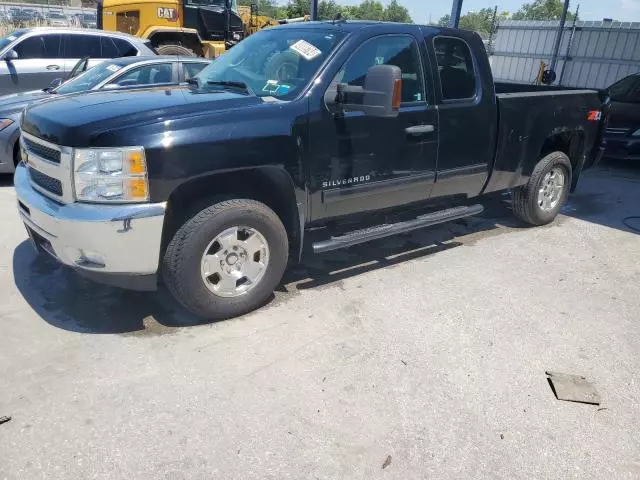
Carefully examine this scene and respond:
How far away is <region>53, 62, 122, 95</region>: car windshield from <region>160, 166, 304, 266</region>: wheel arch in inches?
161

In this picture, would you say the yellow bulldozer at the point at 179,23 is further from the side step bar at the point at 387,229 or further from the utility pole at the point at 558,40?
the side step bar at the point at 387,229

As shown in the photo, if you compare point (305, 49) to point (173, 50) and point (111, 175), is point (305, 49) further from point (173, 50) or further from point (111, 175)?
point (173, 50)

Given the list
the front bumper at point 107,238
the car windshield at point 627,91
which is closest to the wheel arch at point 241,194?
the front bumper at point 107,238

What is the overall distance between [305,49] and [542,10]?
77059 mm

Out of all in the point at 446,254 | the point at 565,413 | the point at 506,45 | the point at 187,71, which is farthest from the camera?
Result: the point at 506,45

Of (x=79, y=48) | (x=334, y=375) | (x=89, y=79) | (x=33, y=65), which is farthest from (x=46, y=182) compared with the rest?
(x=79, y=48)

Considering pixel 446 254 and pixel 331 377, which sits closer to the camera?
pixel 331 377

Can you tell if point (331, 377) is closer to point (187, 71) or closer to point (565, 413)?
point (565, 413)

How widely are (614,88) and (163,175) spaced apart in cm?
1014

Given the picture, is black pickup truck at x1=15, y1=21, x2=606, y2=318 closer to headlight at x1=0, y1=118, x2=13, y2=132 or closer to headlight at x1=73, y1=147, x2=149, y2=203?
headlight at x1=73, y1=147, x2=149, y2=203

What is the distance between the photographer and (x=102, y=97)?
366cm

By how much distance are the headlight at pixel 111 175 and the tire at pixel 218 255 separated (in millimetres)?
394

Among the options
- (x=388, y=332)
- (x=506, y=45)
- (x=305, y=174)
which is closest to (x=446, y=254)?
(x=388, y=332)

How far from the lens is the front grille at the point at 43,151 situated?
3191 millimetres
